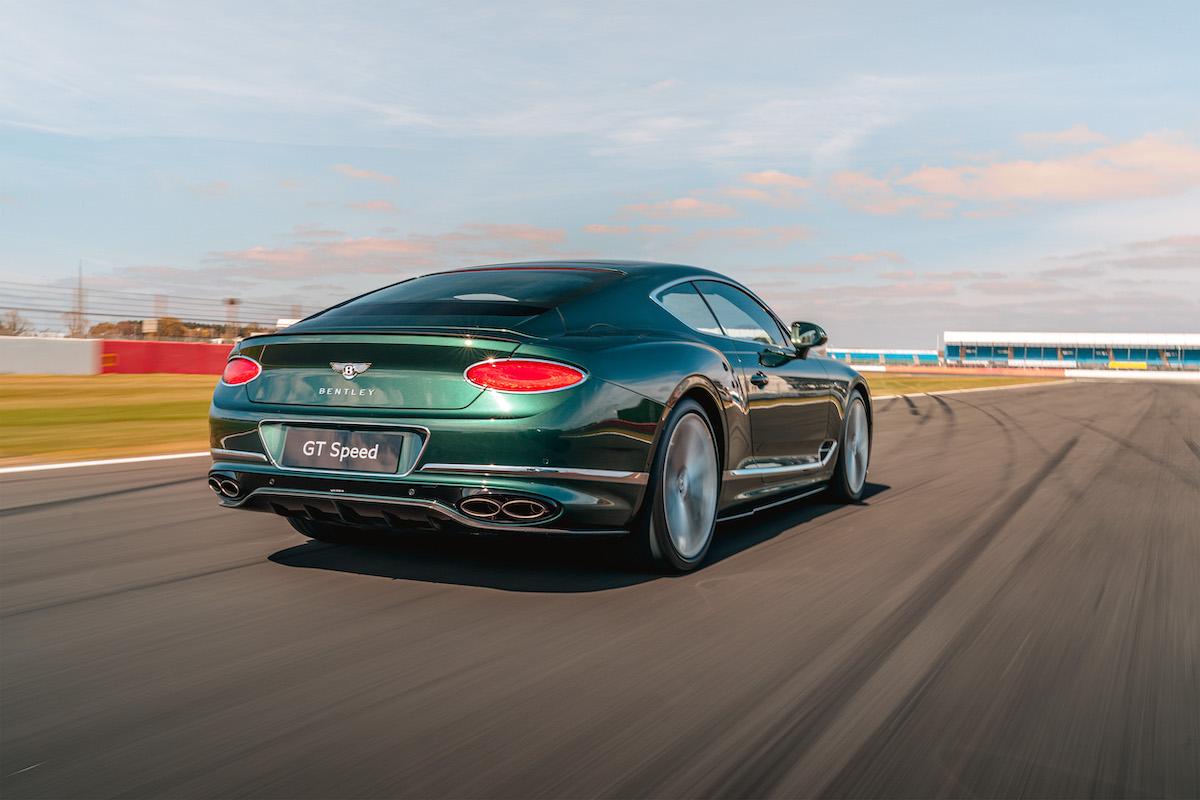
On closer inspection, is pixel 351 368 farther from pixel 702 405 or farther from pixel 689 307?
pixel 689 307

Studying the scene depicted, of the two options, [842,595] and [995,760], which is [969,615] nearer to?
[842,595]

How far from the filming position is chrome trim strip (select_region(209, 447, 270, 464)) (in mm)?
4402

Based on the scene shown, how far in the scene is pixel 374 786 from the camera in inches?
96.6

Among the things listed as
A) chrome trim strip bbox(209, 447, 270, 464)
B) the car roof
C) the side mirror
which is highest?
the car roof

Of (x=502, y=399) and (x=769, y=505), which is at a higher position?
(x=502, y=399)

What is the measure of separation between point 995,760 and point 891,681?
0.62 meters

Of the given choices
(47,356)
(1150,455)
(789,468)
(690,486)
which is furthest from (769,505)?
(47,356)

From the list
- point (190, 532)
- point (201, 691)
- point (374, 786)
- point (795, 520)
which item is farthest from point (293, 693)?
point (795, 520)

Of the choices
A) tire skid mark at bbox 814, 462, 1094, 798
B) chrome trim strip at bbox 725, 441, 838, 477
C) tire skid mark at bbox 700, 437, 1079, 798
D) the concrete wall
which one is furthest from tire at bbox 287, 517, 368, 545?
the concrete wall

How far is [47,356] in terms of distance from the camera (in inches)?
795

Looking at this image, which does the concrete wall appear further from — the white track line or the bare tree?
the white track line

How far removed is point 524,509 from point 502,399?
0.42 m

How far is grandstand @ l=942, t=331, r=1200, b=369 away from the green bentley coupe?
10598 centimetres

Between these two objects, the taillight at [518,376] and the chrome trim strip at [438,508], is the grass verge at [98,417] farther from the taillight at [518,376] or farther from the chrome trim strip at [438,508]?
the taillight at [518,376]
